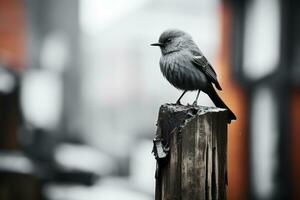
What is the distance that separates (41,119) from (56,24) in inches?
64.2

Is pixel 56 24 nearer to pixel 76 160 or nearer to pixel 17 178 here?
pixel 76 160

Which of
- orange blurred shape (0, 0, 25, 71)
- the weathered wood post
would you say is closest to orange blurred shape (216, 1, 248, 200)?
orange blurred shape (0, 0, 25, 71)

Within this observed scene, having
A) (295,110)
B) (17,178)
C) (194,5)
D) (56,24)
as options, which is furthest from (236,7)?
(17,178)

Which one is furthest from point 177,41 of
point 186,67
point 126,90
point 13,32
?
point 13,32

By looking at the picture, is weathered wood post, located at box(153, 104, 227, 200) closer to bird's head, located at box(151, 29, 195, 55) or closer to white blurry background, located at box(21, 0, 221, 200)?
bird's head, located at box(151, 29, 195, 55)

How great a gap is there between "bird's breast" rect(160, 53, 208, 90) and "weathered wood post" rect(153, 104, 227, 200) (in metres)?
0.77

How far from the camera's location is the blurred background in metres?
8.92

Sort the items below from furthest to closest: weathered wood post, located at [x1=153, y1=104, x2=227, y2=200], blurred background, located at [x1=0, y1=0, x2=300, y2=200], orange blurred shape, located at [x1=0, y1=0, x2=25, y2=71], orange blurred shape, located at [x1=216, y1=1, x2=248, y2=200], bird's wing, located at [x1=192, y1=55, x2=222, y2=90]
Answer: orange blurred shape, located at [x1=0, y1=0, x2=25, y2=71] → orange blurred shape, located at [x1=216, y1=1, x2=248, y2=200] → blurred background, located at [x1=0, y1=0, x2=300, y2=200] → bird's wing, located at [x1=192, y1=55, x2=222, y2=90] → weathered wood post, located at [x1=153, y1=104, x2=227, y2=200]

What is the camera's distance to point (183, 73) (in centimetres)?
400

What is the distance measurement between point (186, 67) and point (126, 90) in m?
6.65

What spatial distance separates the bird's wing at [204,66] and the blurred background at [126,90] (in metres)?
3.80

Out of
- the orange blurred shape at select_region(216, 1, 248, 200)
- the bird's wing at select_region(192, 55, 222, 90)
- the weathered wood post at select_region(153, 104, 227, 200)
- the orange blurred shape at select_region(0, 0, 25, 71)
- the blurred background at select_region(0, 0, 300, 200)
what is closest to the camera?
the weathered wood post at select_region(153, 104, 227, 200)

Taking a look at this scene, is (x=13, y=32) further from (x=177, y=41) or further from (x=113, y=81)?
(x=177, y=41)

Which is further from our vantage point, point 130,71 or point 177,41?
point 130,71
